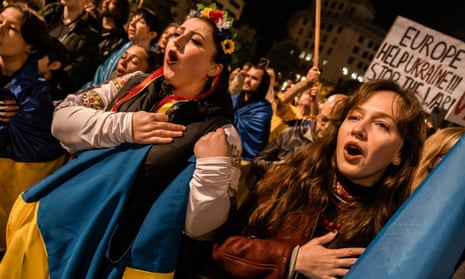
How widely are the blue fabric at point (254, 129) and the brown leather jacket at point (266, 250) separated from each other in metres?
2.83

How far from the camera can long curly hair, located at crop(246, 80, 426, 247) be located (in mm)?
1489

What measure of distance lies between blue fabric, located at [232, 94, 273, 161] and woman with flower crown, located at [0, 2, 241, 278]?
2.59 meters

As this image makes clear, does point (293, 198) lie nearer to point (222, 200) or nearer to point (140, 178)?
point (222, 200)

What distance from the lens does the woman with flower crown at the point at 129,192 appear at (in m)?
1.56

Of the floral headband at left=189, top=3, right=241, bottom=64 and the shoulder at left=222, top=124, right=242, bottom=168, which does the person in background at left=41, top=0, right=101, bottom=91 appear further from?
the shoulder at left=222, top=124, right=242, bottom=168

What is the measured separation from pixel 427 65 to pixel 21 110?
4623mm

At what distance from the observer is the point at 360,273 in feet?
3.26

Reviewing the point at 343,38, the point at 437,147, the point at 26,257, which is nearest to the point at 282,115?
the point at 437,147

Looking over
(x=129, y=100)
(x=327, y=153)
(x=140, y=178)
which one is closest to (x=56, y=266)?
(x=140, y=178)

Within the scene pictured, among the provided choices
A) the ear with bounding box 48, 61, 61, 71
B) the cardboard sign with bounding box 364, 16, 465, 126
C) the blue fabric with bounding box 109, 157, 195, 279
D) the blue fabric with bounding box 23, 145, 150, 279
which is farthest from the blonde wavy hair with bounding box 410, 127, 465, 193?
the ear with bounding box 48, 61, 61, 71

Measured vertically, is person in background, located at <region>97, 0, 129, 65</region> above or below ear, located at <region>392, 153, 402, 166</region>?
below

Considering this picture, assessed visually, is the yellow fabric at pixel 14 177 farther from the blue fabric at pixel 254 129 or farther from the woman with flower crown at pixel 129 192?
the blue fabric at pixel 254 129

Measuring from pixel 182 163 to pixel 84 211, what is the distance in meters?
0.52

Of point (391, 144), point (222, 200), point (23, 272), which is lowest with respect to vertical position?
point (23, 272)
